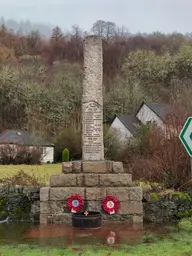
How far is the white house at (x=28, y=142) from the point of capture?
115 ft

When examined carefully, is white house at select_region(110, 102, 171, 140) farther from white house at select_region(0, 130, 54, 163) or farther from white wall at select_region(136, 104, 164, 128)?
white house at select_region(0, 130, 54, 163)

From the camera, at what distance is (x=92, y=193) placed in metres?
9.78

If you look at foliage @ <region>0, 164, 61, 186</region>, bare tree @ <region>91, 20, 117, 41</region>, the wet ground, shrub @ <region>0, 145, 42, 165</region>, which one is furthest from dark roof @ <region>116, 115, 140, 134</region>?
bare tree @ <region>91, 20, 117, 41</region>

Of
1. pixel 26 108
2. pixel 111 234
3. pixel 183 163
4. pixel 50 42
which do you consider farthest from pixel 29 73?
pixel 111 234

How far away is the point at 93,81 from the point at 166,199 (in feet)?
12.2

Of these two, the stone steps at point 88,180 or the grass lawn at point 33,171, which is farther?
the grass lawn at point 33,171

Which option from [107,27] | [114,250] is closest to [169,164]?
[114,250]

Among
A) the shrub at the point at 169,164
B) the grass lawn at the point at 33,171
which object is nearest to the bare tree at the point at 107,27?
the grass lawn at the point at 33,171

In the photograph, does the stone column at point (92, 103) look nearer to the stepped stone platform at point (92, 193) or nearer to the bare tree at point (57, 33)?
the stepped stone platform at point (92, 193)

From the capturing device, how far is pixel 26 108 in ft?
160

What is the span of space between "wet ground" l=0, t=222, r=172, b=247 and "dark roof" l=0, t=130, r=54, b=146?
84.4ft

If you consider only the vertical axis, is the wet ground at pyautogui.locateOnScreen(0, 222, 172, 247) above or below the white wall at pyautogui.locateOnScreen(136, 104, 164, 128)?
below

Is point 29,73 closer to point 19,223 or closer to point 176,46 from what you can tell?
point 176,46

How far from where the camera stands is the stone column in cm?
1048
